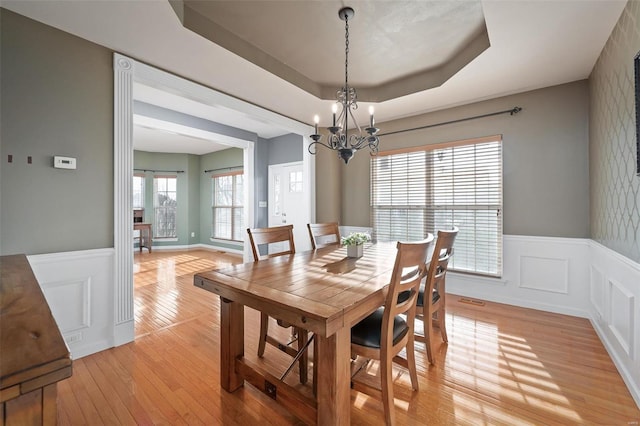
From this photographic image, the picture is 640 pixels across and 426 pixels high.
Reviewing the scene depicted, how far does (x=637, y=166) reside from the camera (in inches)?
69.2

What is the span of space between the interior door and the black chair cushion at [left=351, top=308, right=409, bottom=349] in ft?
11.9

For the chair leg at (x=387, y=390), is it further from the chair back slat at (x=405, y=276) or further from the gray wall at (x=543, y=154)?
the gray wall at (x=543, y=154)

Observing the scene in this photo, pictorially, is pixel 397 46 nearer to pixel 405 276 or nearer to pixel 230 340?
pixel 405 276

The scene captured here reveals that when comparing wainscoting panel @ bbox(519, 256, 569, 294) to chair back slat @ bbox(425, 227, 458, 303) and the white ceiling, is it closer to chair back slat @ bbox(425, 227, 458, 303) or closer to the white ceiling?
chair back slat @ bbox(425, 227, 458, 303)

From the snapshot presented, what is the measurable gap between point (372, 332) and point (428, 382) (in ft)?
2.38

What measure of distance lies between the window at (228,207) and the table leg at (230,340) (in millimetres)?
5291

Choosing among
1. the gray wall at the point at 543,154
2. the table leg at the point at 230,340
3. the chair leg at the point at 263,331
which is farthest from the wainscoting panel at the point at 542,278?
the table leg at the point at 230,340

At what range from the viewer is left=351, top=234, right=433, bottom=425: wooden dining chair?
143 cm

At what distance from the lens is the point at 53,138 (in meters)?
2.16

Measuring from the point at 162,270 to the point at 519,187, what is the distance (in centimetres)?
576

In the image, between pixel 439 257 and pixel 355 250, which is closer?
pixel 439 257

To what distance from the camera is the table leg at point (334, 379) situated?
1.26m

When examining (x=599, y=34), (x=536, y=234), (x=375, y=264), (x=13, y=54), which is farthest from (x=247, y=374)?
(x=599, y=34)

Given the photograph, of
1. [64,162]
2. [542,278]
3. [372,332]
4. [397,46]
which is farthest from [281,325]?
[542,278]
